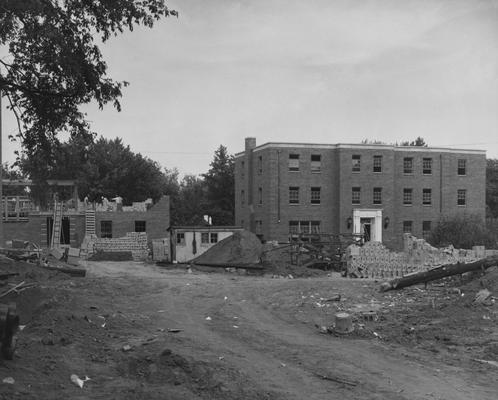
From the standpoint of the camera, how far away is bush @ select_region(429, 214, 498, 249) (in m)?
41.8

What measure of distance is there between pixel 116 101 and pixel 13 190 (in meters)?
60.5

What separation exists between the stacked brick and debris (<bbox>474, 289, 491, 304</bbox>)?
12.0 m

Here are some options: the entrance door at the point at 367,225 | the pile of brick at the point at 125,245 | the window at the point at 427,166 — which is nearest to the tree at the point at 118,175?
the pile of brick at the point at 125,245

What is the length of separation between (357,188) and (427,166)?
25.3ft

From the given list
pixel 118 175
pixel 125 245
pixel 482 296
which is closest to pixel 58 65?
pixel 482 296

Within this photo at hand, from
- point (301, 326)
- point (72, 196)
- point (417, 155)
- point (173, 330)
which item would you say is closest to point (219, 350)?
point (173, 330)

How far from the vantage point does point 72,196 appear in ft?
156

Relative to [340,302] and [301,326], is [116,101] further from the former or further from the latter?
[340,302]

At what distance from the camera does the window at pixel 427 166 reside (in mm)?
52812

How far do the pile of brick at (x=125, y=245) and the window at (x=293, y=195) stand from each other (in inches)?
550

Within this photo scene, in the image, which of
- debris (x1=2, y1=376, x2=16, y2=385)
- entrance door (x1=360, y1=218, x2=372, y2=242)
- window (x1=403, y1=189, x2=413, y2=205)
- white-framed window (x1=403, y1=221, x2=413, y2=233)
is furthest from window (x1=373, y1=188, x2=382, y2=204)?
debris (x1=2, y1=376, x2=16, y2=385)

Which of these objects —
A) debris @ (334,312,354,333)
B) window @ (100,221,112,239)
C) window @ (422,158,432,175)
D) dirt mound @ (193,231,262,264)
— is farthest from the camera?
window @ (422,158,432,175)

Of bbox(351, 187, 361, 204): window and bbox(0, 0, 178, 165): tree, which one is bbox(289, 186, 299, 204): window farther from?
bbox(0, 0, 178, 165): tree

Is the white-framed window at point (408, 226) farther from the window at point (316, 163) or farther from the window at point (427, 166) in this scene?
the window at point (316, 163)
